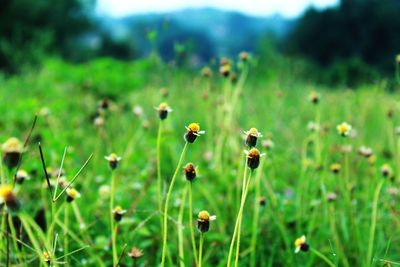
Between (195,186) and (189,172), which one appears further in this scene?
(195,186)

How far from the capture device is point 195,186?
1.76 metres

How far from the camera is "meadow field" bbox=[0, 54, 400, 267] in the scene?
3.13 feet

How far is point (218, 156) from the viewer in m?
1.84

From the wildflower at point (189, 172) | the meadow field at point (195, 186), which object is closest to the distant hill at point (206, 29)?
the meadow field at point (195, 186)

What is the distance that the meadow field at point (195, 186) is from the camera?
0.95 m

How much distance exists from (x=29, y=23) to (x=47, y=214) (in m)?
19.2

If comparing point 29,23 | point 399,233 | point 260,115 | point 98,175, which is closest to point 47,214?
point 98,175

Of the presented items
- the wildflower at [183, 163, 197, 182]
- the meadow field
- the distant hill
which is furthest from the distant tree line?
the wildflower at [183, 163, 197, 182]

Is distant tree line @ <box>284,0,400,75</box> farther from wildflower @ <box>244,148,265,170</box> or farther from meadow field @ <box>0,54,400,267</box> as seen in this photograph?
wildflower @ <box>244,148,265,170</box>

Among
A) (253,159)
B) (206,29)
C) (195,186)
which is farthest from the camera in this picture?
(206,29)

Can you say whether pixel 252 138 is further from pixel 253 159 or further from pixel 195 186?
pixel 195 186

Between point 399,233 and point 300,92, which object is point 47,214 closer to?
point 399,233

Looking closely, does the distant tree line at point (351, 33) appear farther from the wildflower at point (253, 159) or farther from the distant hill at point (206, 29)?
the wildflower at point (253, 159)

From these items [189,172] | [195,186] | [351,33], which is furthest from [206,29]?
[189,172]
